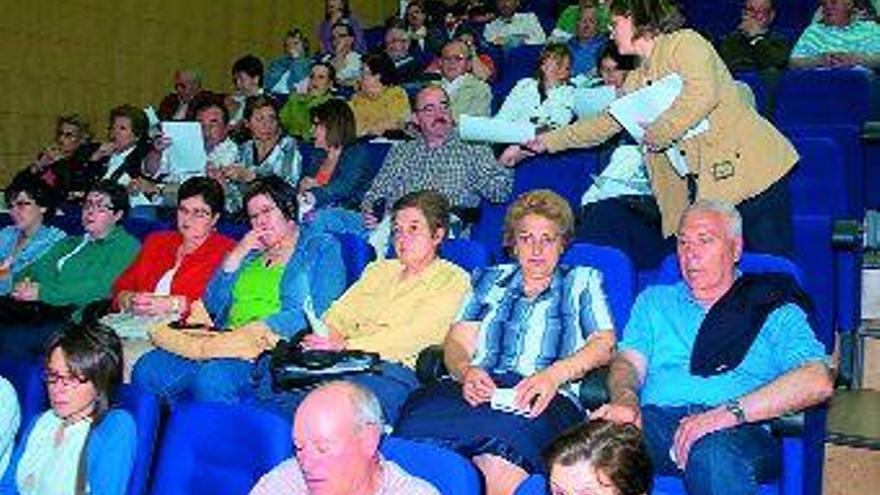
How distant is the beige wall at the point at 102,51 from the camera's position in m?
5.89

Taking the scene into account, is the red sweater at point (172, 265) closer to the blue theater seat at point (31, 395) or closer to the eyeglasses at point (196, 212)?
the eyeglasses at point (196, 212)

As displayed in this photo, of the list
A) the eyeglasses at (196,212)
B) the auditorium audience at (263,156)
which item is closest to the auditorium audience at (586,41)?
the auditorium audience at (263,156)

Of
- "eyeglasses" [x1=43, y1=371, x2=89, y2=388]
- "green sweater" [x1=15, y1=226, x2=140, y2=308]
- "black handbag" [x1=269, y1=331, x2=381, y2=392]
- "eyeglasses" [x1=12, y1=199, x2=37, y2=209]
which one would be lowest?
"green sweater" [x1=15, y1=226, x2=140, y2=308]

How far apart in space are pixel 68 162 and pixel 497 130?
2838mm

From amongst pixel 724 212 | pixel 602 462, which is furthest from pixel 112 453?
pixel 724 212

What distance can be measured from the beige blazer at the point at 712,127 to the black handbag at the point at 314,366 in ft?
2.92

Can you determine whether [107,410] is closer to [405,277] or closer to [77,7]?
[405,277]

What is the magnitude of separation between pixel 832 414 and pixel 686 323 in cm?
55

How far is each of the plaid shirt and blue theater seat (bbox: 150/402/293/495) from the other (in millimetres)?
1806

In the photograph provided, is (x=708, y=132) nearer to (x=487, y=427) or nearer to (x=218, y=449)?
(x=487, y=427)

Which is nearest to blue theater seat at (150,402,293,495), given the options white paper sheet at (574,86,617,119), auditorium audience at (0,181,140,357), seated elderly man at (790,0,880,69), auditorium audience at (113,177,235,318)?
auditorium audience at (113,177,235,318)

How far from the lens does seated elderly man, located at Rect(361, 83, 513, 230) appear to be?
3746mm

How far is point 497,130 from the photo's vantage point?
3.14 m

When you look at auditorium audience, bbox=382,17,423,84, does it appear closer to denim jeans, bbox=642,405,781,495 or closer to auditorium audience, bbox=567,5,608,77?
auditorium audience, bbox=567,5,608,77
